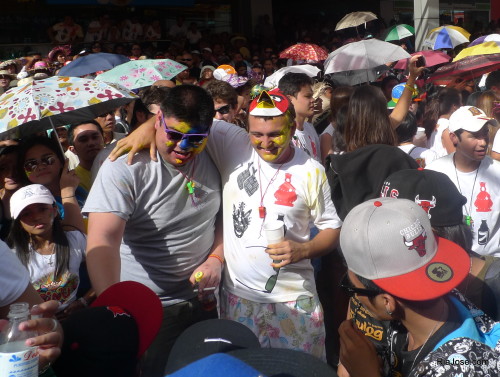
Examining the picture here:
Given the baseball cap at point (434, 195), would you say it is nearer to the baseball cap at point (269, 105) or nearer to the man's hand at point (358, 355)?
the baseball cap at point (269, 105)

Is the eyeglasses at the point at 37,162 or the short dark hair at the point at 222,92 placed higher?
the short dark hair at the point at 222,92

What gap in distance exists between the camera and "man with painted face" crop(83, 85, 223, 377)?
2.69m

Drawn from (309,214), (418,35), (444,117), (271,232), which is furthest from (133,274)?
(418,35)

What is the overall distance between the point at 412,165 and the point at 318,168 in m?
0.82

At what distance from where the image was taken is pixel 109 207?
2688mm

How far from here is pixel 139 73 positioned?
6.84 m

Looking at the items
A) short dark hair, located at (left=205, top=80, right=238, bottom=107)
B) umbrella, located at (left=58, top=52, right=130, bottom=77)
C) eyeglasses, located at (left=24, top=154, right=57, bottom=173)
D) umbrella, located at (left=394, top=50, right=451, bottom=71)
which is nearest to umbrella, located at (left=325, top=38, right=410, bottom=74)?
umbrella, located at (left=394, top=50, right=451, bottom=71)

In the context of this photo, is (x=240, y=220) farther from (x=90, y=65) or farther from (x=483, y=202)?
(x=90, y=65)

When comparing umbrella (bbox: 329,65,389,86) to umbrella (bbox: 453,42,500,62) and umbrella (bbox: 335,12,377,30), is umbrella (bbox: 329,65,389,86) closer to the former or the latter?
umbrella (bbox: 453,42,500,62)

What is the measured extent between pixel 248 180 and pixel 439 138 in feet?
9.68

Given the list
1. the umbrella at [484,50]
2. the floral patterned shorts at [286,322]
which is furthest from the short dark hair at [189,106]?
the umbrella at [484,50]

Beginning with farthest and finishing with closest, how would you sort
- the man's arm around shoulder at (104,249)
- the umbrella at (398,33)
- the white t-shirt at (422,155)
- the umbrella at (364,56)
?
the umbrella at (398,33)
the umbrella at (364,56)
the white t-shirt at (422,155)
the man's arm around shoulder at (104,249)

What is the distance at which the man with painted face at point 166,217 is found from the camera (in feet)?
8.84

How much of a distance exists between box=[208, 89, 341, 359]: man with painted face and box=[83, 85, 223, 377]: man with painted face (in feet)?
0.47
